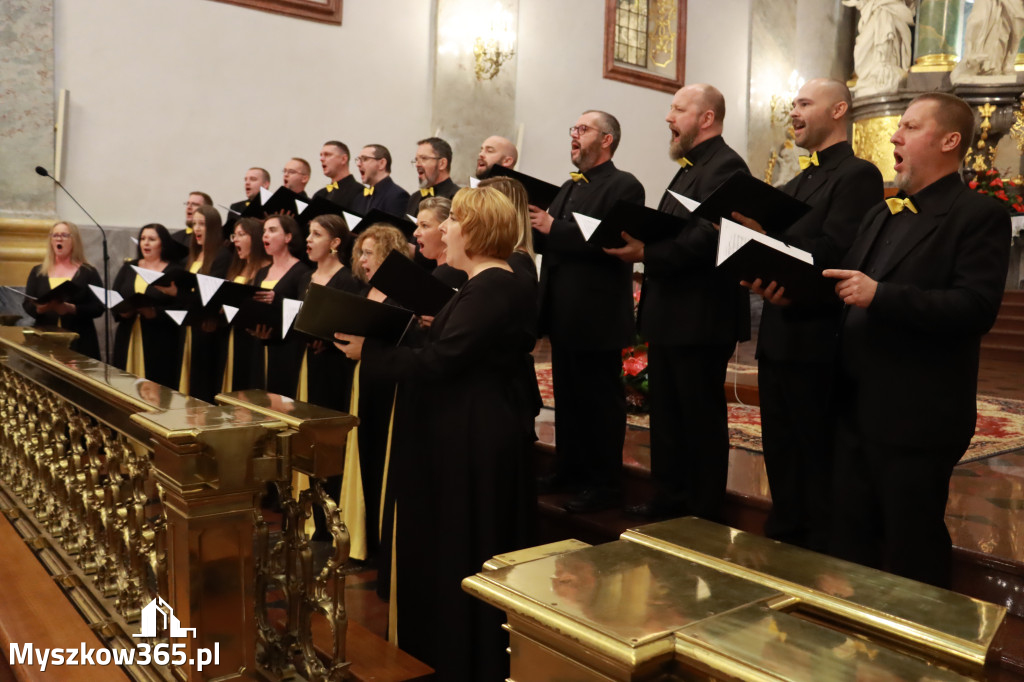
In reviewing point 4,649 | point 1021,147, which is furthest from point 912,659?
point 1021,147

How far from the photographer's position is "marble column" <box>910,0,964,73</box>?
38.1ft

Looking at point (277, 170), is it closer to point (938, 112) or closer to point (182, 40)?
point (182, 40)

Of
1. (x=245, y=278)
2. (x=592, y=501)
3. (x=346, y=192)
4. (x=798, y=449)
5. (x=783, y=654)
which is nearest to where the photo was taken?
(x=783, y=654)

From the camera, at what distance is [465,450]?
2.53 meters

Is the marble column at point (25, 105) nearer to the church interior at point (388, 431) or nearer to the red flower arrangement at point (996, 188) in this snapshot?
the church interior at point (388, 431)

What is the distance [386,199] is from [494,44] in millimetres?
4237

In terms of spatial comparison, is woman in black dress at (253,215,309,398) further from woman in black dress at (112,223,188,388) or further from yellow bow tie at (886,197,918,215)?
yellow bow tie at (886,197,918,215)

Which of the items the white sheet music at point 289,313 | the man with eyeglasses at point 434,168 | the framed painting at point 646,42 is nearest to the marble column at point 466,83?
the framed painting at point 646,42

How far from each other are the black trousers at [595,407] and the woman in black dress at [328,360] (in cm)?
99

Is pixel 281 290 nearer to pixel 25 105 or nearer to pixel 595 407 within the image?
pixel 595 407

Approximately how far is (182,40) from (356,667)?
6.36 metres

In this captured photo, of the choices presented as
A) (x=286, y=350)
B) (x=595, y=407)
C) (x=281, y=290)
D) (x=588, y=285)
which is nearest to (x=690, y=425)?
(x=595, y=407)

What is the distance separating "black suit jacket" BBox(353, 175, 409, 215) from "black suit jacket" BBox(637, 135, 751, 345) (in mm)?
2281

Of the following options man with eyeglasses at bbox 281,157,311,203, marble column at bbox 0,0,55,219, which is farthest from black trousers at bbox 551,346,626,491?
marble column at bbox 0,0,55,219
